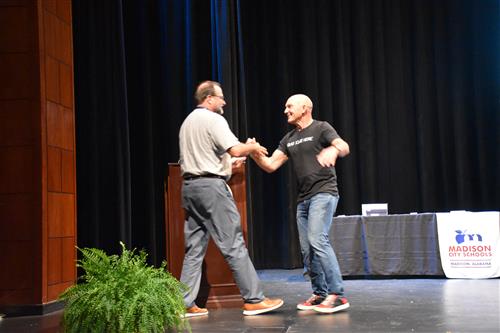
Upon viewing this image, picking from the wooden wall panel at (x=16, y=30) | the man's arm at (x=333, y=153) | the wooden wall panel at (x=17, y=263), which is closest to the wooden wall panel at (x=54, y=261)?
the wooden wall panel at (x=17, y=263)

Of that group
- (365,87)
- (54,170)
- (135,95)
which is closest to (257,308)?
(54,170)

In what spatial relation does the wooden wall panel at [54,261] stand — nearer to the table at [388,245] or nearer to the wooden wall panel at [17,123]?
the wooden wall panel at [17,123]

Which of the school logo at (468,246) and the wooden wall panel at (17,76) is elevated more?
the wooden wall panel at (17,76)

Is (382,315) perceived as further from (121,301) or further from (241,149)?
(121,301)

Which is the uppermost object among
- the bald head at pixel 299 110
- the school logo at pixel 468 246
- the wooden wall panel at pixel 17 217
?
the bald head at pixel 299 110

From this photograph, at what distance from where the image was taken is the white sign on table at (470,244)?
572 cm

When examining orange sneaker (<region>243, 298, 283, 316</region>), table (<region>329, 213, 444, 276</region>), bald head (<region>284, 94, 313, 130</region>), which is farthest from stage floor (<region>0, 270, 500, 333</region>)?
bald head (<region>284, 94, 313, 130</region>)

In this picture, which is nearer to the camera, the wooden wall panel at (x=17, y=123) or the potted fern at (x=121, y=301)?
the potted fern at (x=121, y=301)

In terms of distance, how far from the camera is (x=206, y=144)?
3.94 m

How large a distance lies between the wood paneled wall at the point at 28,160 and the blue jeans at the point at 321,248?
199 centimetres

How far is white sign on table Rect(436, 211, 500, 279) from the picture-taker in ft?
18.8

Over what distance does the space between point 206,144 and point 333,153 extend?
830 mm

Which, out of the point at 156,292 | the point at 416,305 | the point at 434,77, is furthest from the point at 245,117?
the point at 156,292

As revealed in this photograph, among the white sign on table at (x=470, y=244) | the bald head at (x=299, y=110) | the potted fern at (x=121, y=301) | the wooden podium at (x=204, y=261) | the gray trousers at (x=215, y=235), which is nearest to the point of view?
the potted fern at (x=121, y=301)
